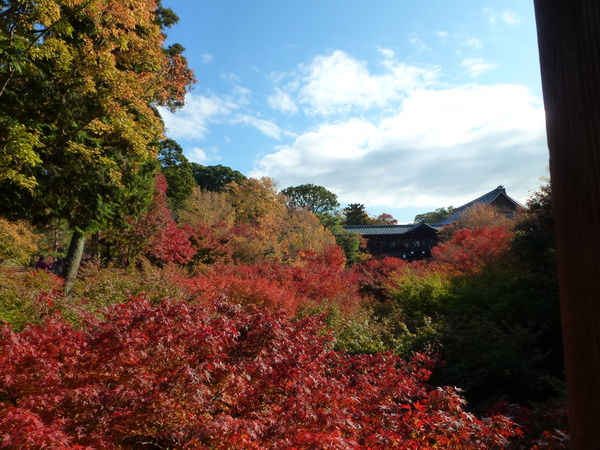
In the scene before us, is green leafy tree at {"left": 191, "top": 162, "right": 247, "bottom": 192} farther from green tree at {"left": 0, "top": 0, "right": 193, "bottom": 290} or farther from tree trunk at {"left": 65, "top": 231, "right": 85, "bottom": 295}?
green tree at {"left": 0, "top": 0, "right": 193, "bottom": 290}

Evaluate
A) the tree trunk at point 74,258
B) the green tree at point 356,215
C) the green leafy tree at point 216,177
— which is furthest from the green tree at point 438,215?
the tree trunk at point 74,258

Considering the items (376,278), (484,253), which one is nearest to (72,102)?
(484,253)

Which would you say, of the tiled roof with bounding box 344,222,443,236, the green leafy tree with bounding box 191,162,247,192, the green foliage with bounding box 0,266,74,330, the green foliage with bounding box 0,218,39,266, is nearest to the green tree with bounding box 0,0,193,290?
the green foliage with bounding box 0,218,39,266

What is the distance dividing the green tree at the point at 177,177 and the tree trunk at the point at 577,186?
3002cm

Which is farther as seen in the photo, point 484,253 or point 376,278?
point 376,278

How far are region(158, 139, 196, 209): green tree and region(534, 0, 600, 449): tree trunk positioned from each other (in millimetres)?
30015

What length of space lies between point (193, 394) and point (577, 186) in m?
3.96

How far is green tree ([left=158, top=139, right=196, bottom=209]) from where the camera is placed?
29.7 meters

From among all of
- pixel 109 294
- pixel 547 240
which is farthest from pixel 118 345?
pixel 547 240

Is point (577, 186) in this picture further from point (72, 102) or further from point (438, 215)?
point (438, 215)

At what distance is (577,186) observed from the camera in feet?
1.83

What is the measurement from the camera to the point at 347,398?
433cm

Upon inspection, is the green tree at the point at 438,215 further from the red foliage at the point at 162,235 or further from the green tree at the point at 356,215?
the red foliage at the point at 162,235

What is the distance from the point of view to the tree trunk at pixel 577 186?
1.70ft
